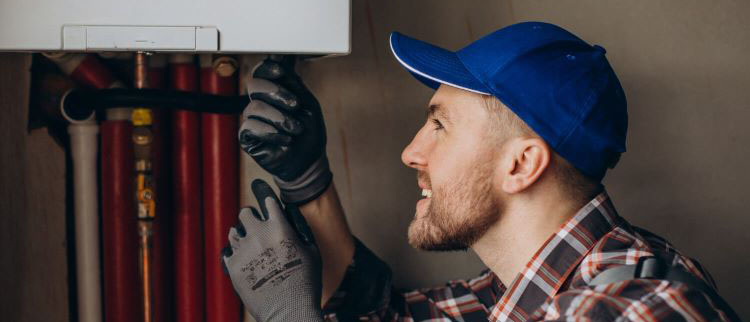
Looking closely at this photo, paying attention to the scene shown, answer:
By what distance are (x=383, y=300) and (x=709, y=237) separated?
2.53 ft

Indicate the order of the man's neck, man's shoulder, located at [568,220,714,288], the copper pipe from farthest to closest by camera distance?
the copper pipe → the man's neck → man's shoulder, located at [568,220,714,288]

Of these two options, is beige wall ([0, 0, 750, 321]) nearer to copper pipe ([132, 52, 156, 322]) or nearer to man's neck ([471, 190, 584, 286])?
copper pipe ([132, 52, 156, 322])

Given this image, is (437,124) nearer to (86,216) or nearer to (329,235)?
(329,235)

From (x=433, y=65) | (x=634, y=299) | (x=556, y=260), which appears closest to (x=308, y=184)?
(x=433, y=65)

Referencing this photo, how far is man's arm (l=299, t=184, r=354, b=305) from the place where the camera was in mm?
1240

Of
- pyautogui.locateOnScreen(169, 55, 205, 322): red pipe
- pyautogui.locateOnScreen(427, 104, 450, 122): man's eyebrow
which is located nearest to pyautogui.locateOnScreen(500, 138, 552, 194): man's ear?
pyautogui.locateOnScreen(427, 104, 450, 122): man's eyebrow

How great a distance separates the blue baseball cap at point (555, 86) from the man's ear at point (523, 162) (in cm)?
2

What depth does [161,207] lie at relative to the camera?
130 cm

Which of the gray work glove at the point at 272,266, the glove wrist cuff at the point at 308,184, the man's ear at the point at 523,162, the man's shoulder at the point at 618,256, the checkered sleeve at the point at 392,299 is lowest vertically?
the checkered sleeve at the point at 392,299

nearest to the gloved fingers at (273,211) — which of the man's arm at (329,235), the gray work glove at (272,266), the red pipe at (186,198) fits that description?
the gray work glove at (272,266)

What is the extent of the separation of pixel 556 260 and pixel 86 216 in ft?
2.72

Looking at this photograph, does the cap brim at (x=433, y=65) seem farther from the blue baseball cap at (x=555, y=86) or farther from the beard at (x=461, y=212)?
the beard at (x=461, y=212)

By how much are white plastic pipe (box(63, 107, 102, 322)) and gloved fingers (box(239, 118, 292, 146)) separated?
1.12 feet

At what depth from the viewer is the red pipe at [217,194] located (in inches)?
50.9
